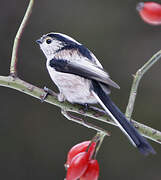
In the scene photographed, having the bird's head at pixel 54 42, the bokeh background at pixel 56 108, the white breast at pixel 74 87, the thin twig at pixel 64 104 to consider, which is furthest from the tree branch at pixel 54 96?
the bokeh background at pixel 56 108

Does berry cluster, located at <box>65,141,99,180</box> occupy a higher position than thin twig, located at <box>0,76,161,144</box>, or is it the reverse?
thin twig, located at <box>0,76,161,144</box>

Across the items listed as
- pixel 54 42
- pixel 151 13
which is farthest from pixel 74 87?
pixel 151 13

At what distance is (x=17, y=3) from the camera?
11.5ft

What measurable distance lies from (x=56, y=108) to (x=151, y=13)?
8.63ft

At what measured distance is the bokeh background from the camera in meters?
3.41

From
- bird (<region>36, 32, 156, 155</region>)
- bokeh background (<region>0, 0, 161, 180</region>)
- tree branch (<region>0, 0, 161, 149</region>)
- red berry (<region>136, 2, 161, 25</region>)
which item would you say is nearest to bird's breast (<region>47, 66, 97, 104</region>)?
bird (<region>36, 32, 156, 155</region>)

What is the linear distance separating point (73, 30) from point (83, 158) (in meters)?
2.52

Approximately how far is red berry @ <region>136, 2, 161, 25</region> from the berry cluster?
1.10 ft

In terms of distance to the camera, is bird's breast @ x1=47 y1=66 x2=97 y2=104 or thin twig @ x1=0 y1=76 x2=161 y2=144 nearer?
thin twig @ x1=0 y1=76 x2=161 y2=144

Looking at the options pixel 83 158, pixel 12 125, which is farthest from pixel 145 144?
pixel 12 125

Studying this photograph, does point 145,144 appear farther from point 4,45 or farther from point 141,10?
point 4,45

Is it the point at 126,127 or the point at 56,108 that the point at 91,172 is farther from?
the point at 56,108

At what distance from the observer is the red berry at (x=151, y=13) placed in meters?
0.84

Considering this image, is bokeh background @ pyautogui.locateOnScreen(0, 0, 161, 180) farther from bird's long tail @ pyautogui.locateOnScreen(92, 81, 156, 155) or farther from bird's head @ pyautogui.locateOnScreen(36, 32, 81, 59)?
bird's long tail @ pyautogui.locateOnScreen(92, 81, 156, 155)
